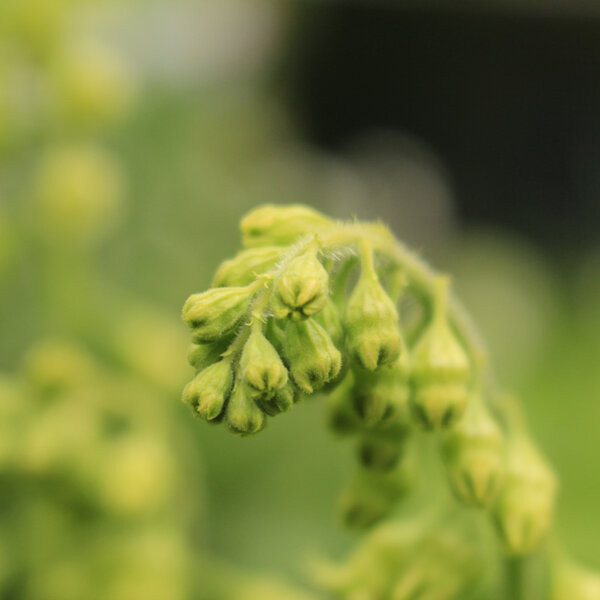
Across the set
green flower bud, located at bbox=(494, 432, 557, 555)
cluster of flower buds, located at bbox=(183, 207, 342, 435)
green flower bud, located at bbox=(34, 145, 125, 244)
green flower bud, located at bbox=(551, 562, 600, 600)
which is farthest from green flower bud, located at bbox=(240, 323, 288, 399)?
green flower bud, located at bbox=(34, 145, 125, 244)

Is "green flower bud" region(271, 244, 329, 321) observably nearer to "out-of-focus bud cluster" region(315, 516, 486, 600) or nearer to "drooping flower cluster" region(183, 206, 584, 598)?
"drooping flower cluster" region(183, 206, 584, 598)

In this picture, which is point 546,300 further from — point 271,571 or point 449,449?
point 449,449

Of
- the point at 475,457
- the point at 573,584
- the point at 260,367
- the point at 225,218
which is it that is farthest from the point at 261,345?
the point at 225,218

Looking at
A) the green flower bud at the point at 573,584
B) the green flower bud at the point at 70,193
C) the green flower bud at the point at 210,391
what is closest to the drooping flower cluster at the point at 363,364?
the green flower bud at the point at 210,391

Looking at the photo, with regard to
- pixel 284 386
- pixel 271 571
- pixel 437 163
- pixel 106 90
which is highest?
pixel 437 163

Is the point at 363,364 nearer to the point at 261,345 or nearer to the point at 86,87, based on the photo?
the point at 261,345

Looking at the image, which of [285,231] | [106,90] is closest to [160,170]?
[106,90]
